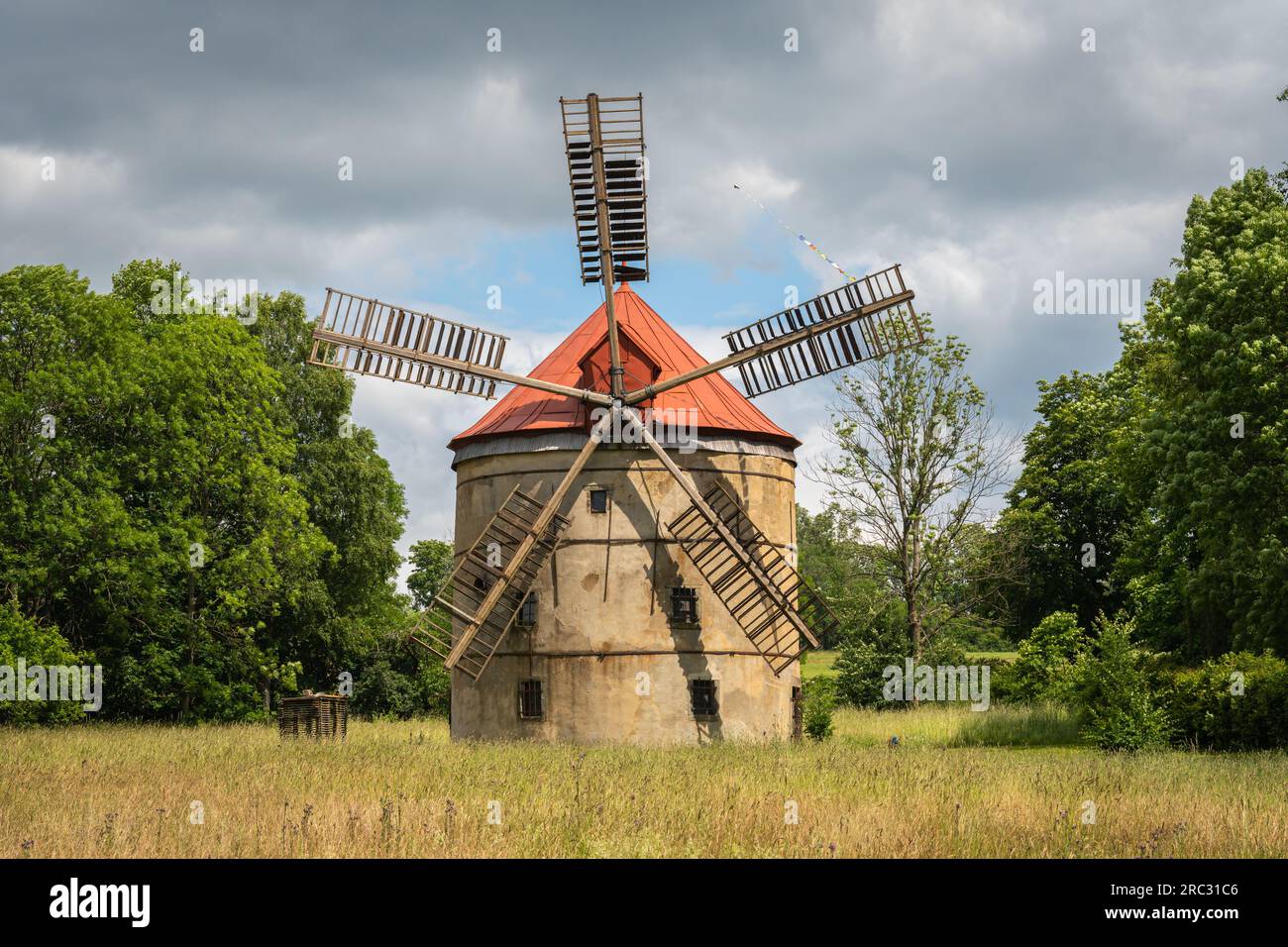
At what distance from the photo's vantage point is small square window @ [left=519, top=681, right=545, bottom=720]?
26125 mm

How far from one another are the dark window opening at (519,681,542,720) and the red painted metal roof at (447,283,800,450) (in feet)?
16.7

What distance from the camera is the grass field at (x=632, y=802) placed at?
38.3ft

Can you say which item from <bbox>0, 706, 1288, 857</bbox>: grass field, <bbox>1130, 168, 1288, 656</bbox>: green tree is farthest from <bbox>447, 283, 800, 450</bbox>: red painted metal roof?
<bbox>1130, 168, 1288, 656</bbox>: green tree

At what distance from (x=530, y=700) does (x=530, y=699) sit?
0.02 metres

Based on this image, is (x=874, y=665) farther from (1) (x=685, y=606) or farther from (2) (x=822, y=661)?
(2) (x=822, y=661)

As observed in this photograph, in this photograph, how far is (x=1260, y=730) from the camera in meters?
23.3

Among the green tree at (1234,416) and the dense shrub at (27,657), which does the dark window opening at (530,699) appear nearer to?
the dense shrub at (27,657)

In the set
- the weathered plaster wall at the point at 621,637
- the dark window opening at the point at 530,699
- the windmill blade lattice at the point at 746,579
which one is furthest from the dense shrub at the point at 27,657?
the windmill blade lattice at the point at 746,579

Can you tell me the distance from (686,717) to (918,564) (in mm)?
16397

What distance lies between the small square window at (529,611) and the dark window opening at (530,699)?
1.17 meters

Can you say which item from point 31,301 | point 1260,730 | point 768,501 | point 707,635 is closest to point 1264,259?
point 1260,730

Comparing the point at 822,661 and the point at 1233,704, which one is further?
the point at 822,661

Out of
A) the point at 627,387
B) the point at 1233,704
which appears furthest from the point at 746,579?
the point at 1233,704

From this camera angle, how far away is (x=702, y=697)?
2608 cm
